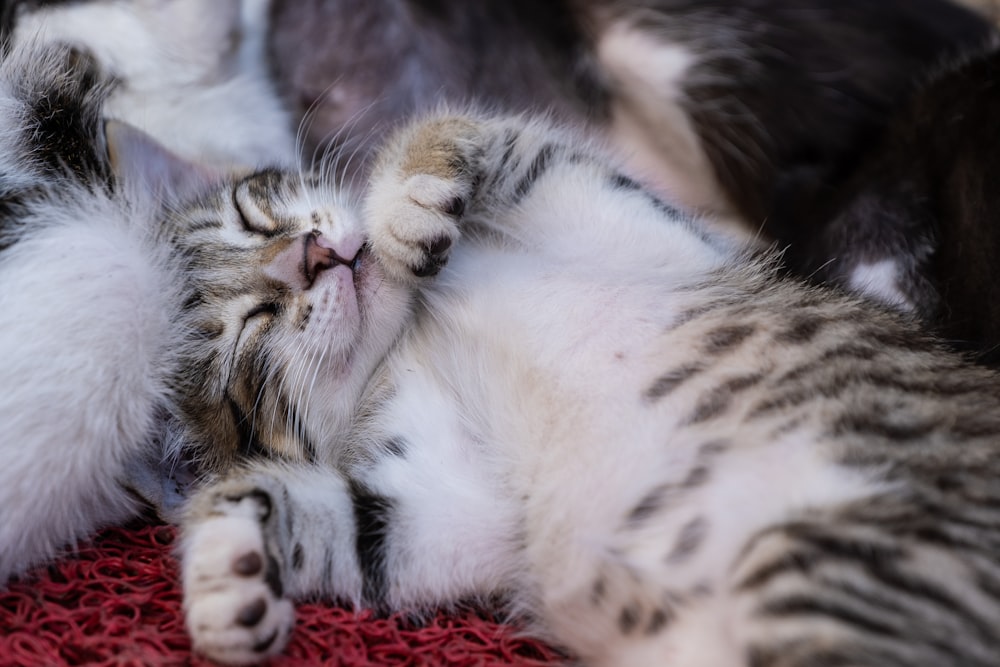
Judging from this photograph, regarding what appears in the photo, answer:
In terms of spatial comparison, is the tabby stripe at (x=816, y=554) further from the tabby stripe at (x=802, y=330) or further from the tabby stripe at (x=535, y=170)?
the tabby stripe at (x=535, y=170)

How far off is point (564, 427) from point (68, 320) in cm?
63

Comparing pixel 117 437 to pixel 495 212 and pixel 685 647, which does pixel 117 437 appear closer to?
pixel 495 212

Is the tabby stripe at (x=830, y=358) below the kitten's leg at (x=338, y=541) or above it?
above

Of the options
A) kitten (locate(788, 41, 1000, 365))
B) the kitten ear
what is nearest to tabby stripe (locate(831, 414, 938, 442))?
kitten (locate(788, 41, 1000, 365))

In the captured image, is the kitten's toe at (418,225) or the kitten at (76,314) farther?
the kitten's toe at (418,225)

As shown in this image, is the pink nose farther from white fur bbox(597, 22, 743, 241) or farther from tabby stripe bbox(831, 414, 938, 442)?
white fur bbox(597, 22, 743, 241)

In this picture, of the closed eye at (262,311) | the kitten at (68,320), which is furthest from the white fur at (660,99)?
the kitten at (68,320)

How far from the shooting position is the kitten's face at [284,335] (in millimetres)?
1275

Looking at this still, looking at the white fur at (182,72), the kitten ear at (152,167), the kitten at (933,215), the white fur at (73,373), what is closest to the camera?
the white fur at (73,373)

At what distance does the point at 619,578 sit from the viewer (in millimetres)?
1071

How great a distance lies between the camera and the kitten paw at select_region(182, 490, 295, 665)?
38.9 inches

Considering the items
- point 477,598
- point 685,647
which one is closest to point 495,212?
point 477,598

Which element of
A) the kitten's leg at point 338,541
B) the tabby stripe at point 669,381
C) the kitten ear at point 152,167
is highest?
the tabby stripe at point 669,381

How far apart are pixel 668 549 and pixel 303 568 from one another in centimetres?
44
